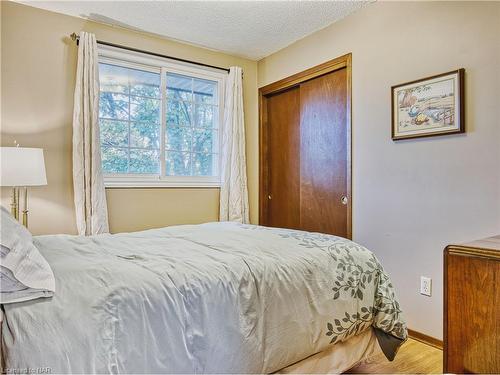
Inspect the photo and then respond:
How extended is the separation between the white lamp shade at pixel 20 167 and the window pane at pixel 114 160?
A: 27.4 inches

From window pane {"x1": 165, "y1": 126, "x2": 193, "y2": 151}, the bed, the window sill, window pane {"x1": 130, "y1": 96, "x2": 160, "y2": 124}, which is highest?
window pane {"x1": 130, "y1": 96, "x2": 160, "y2": 124}

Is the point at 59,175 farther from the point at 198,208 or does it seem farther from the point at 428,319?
the point at 428,319

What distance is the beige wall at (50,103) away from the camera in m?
2.58

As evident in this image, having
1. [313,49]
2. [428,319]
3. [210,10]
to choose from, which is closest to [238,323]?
[428,319]

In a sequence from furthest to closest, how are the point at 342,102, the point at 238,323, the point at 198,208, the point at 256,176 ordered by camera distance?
the point at 256,176 → the point at 198,208 → the point at 342,102 → the point at 238,323

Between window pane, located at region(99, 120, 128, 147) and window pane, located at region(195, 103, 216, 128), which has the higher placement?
window pane, located at region(195, 103, 216, 128)

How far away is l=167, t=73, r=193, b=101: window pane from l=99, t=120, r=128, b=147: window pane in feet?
1.84

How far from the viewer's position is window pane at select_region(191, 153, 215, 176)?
3508 mm

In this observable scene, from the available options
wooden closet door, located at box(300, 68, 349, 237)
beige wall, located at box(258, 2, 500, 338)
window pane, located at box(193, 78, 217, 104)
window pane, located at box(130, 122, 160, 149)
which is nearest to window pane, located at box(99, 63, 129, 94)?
window pane, located at box(130, 122, 160, 149)

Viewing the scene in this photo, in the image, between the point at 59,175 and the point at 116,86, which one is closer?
the point at 59,175

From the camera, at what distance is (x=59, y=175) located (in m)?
2.76

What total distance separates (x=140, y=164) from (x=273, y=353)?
2.35 m

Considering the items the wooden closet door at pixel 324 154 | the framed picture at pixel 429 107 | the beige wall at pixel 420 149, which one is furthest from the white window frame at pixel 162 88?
the framed picture at pixel 429 107

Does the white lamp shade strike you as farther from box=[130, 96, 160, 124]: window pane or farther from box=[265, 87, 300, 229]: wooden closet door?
box=[265, 87, 300, 229]: wooden closet door
